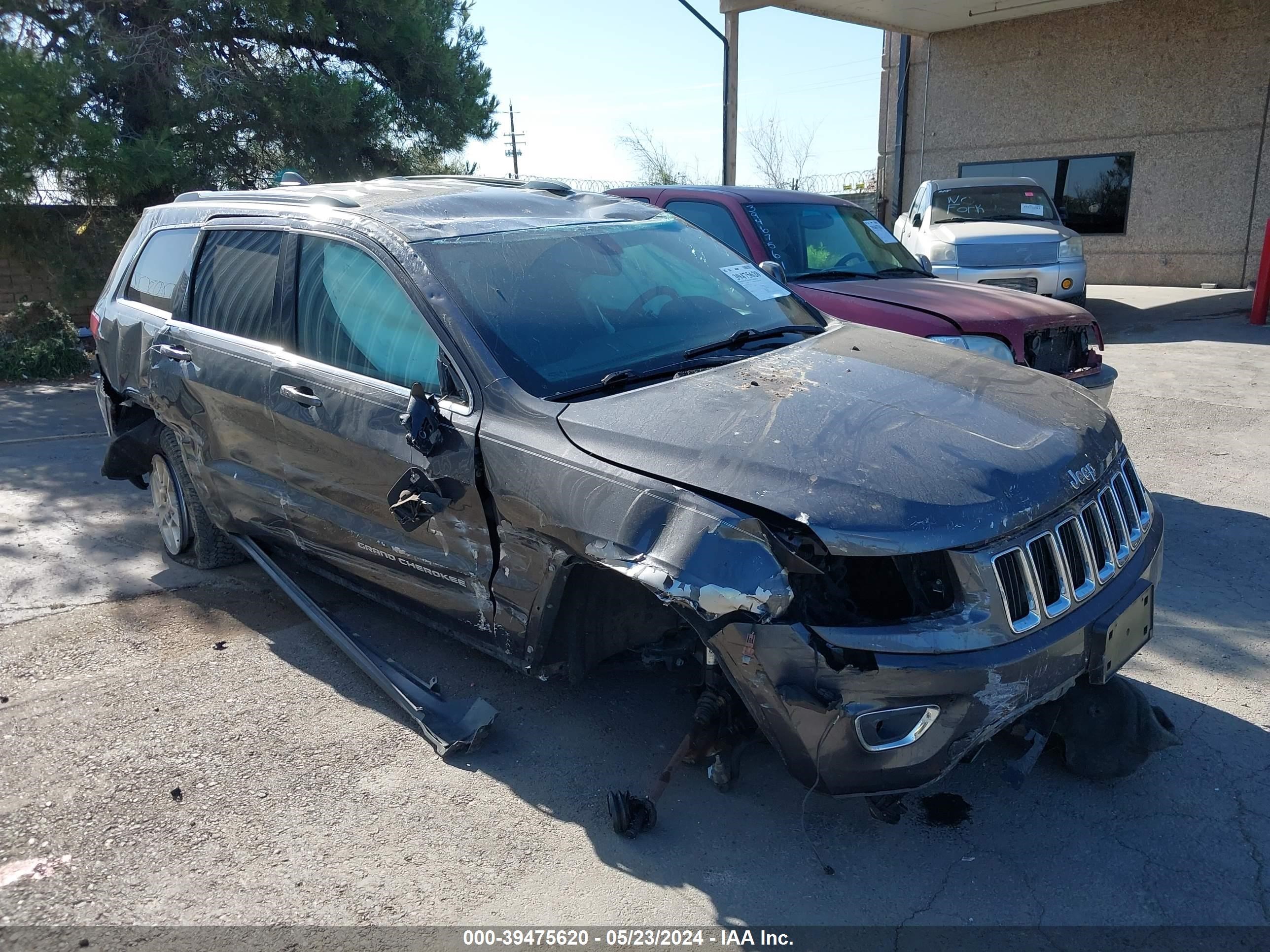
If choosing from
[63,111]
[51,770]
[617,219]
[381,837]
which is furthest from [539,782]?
[63,111]

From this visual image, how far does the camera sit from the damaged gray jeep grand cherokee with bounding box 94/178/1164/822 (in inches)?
99.1

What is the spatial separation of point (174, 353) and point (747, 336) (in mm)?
2856

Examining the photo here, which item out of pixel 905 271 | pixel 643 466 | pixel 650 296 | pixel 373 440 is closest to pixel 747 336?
pixel 650 296

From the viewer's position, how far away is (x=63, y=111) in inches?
403

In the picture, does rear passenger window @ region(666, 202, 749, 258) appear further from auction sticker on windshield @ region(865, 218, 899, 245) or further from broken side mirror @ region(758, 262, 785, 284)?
broken side mirror @ region(758, 262, 785, 284)

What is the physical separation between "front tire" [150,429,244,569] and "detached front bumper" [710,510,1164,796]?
3.37 metres

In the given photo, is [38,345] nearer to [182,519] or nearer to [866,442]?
[182,519]

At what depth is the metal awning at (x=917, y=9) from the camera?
52.1 feet

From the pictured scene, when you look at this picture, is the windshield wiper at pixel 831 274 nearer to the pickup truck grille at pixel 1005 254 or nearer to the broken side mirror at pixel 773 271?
the broken side mirror at pixel 773 271

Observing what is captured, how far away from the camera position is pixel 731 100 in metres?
16.1

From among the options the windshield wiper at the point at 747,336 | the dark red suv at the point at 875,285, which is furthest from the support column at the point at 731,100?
the windshield wiper at the point at 747,336

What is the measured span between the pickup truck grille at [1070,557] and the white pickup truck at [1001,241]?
23.4 feet

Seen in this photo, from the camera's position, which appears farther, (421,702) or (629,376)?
(421,702)

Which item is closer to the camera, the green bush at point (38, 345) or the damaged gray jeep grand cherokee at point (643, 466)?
the damaged gray jeep grand cherokee at point (643, 466)
